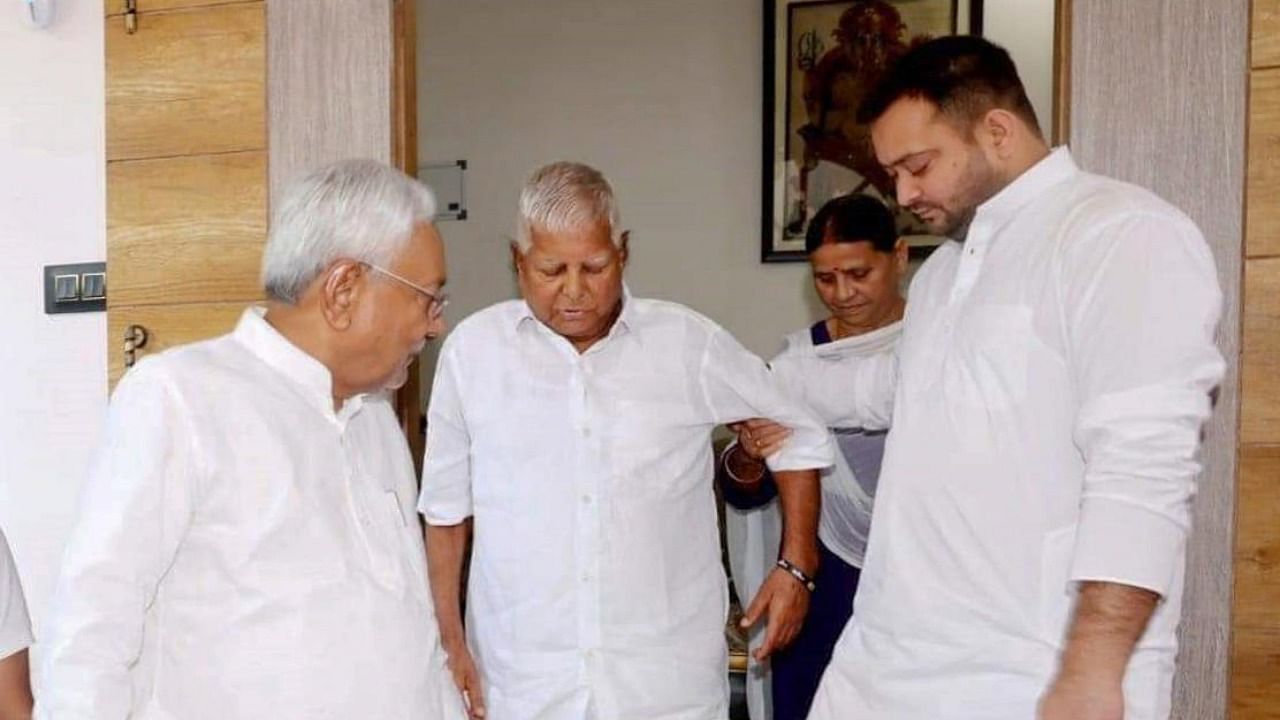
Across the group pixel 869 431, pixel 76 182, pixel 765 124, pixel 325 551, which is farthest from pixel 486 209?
pixel 325 551

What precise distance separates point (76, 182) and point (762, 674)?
1719 millimetres

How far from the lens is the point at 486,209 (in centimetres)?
423

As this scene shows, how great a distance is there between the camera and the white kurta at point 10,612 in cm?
139

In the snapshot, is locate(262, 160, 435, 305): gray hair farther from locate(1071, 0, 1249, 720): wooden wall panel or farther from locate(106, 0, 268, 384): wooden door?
locate(1071, 0, 1249, 720): wooden wall panel

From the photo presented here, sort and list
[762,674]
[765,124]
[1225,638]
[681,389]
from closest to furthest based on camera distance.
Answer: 1. [1225,638]
2. [681,389]
3. [762,674]
4. [765,124]

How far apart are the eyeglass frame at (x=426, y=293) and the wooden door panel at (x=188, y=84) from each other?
92cm

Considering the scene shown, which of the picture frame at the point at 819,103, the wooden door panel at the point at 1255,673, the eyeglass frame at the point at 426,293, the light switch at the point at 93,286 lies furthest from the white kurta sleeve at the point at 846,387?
the picture frame at the point at 819,103

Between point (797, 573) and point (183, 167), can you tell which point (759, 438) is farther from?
point (183, 167)

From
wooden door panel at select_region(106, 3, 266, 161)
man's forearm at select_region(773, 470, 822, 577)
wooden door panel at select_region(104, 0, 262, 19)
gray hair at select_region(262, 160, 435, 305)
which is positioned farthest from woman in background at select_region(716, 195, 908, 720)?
wooden door panel at select_region(104, 0, 262, 19)

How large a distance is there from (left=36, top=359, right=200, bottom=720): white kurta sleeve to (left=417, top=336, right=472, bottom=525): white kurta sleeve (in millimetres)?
678

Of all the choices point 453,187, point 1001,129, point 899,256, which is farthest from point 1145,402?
point 453,187

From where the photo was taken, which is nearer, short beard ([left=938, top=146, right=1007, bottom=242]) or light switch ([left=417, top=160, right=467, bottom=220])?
short beard ([left=938, top=146, right=1007, bottom=242])

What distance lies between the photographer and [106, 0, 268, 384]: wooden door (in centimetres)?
216

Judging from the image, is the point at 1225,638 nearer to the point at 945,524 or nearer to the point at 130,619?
the point at 945,524
